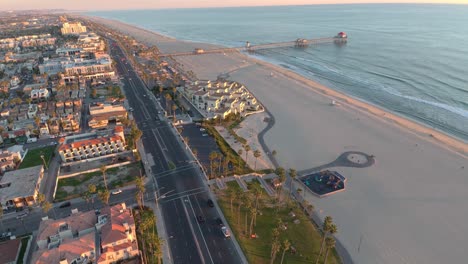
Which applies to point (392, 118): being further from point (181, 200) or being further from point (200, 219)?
point (181, 200)

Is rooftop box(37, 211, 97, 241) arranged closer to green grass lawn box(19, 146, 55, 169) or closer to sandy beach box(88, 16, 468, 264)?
green grass lawn box(19, 146, 55, 169)

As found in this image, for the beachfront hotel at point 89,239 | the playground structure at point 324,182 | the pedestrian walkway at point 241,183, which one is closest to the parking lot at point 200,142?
the pedestrian walkway at point 241,183

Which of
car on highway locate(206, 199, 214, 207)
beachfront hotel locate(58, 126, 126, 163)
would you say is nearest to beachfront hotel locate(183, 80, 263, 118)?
beachfront hotel locate(58, 126, 126, 163)

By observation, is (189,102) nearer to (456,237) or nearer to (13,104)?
(13,104)

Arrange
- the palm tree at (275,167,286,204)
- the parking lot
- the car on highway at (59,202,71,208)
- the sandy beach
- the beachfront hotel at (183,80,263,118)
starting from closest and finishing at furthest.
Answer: the sandy beach → the car on highway at (59,202,71,208) → the palm tree at (275,167,286,204) → the parking lot → the beachfront hotel at (183,80,263,118)

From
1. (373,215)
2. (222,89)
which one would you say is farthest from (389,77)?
(373,215)

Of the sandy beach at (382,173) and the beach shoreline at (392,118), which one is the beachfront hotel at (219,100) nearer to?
the sandy beach at (382,173)

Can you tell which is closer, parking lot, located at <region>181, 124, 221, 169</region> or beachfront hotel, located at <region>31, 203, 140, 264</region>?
beachfront hotel, located at <region>31, 203, 140, 264</region>

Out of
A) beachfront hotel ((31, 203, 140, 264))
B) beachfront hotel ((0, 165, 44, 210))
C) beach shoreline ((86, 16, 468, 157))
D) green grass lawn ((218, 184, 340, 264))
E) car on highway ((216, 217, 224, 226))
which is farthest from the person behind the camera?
beach shoreline ((86, 16, 468, 157))
